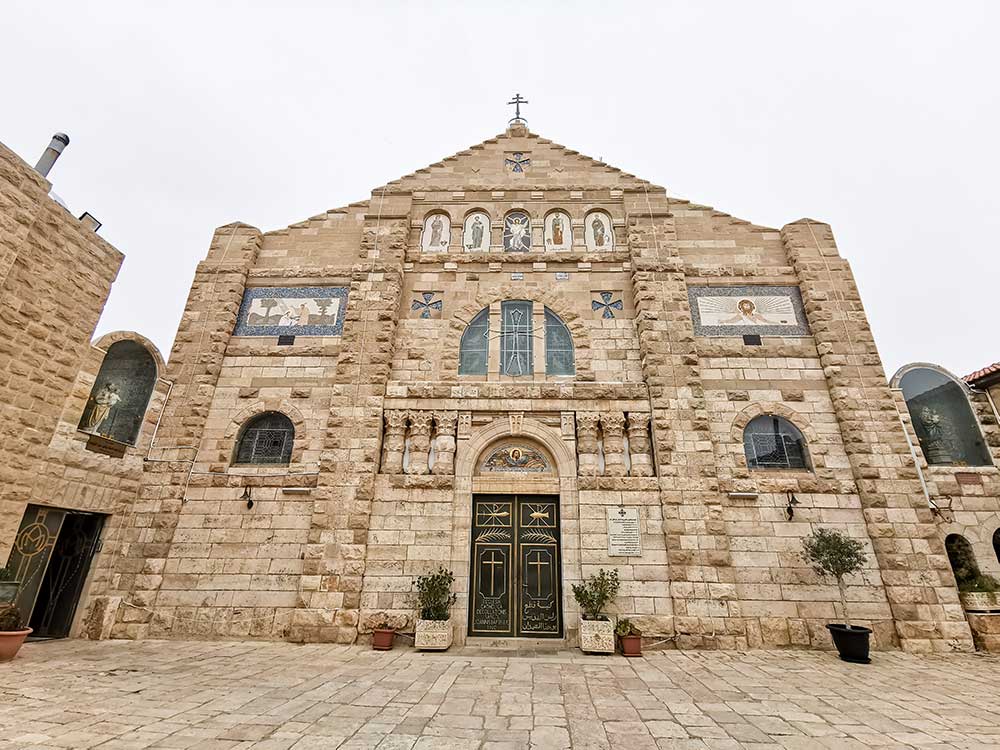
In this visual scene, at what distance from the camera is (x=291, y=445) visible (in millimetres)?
10648

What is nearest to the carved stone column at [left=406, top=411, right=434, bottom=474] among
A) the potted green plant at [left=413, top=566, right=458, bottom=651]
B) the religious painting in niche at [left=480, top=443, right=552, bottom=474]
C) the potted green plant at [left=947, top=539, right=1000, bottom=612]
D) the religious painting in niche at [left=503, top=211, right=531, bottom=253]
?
the religious painting in niche at [left=480, top=443, right=552, bottom=474]

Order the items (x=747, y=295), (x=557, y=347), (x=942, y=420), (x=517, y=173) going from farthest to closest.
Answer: (x=517, y=173) < (x=747, y=295) < (x=557, y=347) < (x=942, y=420)

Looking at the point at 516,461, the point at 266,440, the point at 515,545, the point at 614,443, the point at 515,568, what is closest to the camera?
the point at 515,568

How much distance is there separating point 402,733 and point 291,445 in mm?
7506

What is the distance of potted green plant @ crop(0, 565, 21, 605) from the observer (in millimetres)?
7383

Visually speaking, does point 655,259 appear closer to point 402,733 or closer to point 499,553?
point 499,553

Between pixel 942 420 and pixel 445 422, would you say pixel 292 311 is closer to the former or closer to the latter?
pixel 445 422

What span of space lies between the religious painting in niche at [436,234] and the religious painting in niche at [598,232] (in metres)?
3.96

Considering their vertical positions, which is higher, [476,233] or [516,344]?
[476,233]

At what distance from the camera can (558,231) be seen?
42.9 ft

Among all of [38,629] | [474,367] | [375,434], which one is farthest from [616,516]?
[38,629]

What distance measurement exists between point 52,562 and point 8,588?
1584 millimetres

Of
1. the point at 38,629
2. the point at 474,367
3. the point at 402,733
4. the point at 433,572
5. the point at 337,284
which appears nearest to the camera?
the point at 402,733

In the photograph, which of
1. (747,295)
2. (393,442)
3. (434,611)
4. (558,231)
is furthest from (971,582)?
(393,442)
